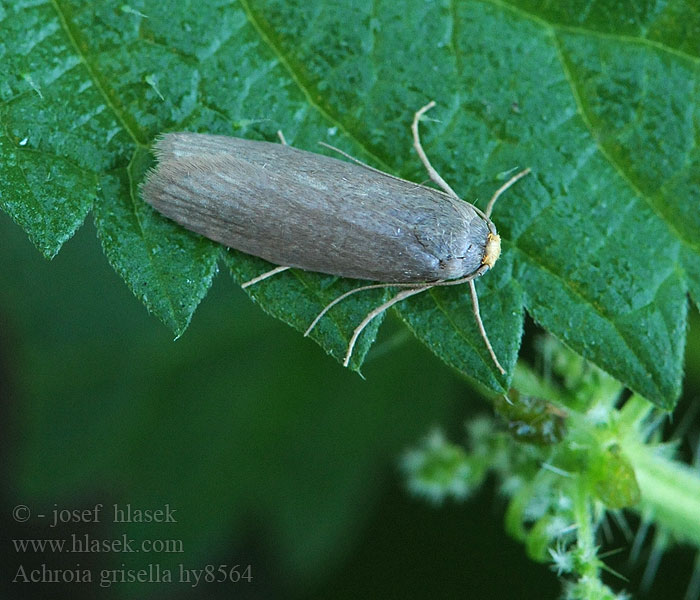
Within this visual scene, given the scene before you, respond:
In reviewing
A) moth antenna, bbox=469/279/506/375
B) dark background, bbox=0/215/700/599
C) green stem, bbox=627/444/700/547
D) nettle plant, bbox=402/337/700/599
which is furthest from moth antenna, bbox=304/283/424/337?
dark background, bbox=0/215/700/599

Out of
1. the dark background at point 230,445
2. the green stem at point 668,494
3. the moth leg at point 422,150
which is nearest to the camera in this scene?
the moth leg at point 422,150

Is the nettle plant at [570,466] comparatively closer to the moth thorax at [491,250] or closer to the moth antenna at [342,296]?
the moth thorax at [491,250]

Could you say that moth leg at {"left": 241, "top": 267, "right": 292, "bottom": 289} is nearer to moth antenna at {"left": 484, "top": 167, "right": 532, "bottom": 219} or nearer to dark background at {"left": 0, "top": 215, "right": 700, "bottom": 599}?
moth antenna at {"left": 484, "top": 167, "right": 532, "bottom": 219}

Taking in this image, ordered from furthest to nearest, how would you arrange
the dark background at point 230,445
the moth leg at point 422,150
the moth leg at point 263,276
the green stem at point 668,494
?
the dark background at point 230,445 → the green stem at point 668,494 → the moth leg at point 422,150 → the moth leg at point 263,276

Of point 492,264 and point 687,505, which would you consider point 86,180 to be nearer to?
point 492,264

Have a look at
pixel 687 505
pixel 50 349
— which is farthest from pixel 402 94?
pixel 50 349

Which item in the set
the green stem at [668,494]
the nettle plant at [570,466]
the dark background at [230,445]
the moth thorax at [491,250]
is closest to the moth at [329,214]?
the moth thorax at [491,250]
